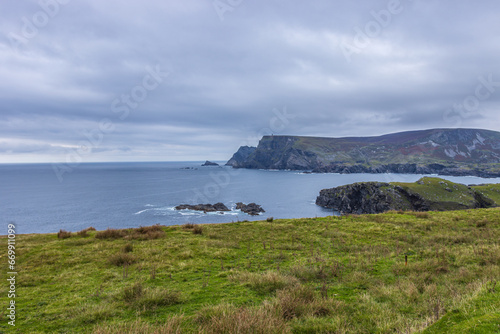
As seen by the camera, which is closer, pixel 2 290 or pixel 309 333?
pixel 309 333

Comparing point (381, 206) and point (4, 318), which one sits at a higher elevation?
point (4, 318)

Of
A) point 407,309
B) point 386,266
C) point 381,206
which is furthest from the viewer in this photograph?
point 381,206

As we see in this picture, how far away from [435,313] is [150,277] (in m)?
10.2

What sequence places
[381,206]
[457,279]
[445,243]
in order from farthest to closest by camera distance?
[381,206], [445,243], [457,279]

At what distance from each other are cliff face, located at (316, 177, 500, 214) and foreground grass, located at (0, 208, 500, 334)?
76746 millimetres

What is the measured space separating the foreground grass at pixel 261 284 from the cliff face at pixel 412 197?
76746 mm

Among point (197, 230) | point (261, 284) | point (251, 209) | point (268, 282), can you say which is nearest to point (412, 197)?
point (251, 209)

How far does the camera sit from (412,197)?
8588 centimetres

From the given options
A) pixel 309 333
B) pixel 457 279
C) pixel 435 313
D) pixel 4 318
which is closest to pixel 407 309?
pixel 435 313

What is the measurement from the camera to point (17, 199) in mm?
110875

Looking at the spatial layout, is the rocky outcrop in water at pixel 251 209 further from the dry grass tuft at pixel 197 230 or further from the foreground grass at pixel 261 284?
the foreground grass at pixel 261 284

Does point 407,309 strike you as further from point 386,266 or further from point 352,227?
point 352,227

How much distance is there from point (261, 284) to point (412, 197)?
9740 centimetres

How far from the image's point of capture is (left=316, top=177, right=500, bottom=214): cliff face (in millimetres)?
80812
